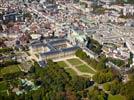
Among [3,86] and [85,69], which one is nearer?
[3,86]

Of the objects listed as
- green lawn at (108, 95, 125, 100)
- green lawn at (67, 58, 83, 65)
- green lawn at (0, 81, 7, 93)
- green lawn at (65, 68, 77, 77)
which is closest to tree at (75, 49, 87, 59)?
green lawn at (67, 58, 83, 65)

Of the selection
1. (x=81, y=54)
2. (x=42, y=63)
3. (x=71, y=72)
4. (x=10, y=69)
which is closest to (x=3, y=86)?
(x=10, y=69)

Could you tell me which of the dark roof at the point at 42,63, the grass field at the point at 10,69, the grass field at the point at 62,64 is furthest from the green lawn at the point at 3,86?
the grass field at the point at 62,64

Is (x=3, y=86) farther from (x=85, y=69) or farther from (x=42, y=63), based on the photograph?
(x=85, y=69)

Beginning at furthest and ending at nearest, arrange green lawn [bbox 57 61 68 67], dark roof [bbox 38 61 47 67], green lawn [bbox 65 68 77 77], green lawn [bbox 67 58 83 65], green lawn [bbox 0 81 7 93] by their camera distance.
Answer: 1. green lawn [bbox 67 58 83 65]
2. green lawn [bbox 57 61 68 67]
3. dark roof [bbox 38 61 47 67]
4. green lawn [bbox 65 68 77 77]
5. green lawn [bbox 0 81 7 93]

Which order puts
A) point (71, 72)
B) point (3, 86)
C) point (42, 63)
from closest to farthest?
point (3, 86), point (71, 72), point (42, 63)

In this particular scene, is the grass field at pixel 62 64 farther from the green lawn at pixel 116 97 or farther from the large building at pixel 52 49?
the green lawn at pixel 116 97

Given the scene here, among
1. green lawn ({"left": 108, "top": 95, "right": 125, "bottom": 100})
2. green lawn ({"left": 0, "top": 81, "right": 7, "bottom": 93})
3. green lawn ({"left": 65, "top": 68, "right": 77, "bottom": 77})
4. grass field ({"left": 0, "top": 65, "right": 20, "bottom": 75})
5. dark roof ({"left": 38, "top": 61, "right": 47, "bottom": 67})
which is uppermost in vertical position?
dark roof ({"left": 38, "top": 61, "right": 47, "bottom": 67})

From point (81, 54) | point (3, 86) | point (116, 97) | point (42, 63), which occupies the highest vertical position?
point (81, 54)

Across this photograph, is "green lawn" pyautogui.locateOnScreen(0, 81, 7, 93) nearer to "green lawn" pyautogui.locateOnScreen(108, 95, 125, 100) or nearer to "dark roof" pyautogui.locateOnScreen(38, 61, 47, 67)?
"dark roof" pyautogui.locateOnScreen(38, 61, 47, 67)

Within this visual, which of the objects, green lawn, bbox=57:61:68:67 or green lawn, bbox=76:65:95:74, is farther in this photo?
green lawn, bbox=57:61:68:67

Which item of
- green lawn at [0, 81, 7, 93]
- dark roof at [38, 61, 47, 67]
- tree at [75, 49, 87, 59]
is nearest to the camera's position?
green lawn at [0, 81, 7, 93]
